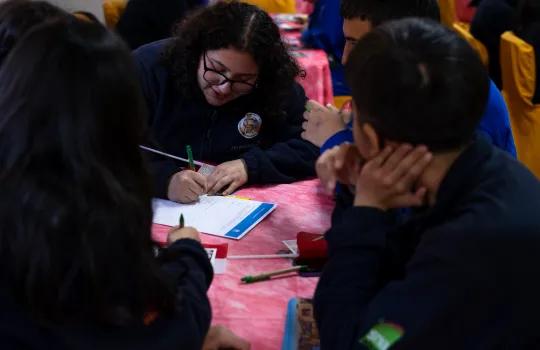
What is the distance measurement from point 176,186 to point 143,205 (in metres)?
0.77

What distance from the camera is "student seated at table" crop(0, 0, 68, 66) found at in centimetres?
146

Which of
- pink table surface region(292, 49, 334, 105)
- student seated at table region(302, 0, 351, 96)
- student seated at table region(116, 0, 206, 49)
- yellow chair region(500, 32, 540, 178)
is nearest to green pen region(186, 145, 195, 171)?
pink table surface region(292, 49, 334, 105)

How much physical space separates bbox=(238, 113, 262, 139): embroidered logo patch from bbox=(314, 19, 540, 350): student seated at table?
0.98m

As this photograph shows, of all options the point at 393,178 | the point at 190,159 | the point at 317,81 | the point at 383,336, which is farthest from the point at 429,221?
the point at 317,81

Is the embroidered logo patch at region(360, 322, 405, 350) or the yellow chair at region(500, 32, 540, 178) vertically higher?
the embroidered logo patch at region(360, 322, 405, 350)

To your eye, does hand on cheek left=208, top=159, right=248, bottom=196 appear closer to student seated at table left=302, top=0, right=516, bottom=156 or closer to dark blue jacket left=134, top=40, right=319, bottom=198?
dark blue jacket left=134, top=40, right=319, bottom=198

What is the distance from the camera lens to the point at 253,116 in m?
2.05

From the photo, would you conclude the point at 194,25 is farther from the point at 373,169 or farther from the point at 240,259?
the point at 373,169

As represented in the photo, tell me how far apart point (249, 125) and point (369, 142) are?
1005 millimetres

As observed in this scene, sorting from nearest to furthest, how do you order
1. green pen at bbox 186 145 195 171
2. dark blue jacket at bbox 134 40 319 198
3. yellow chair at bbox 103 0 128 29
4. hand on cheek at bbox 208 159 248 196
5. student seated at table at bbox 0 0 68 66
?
student seated at table at bbox 0 0 68 66 < hand on cheek at bbox 208 159 248 196 < green pen at bbox 186 145 195 171 < dark blue jacket at bbox 134 40 319 198 < yellow chair at bbox 103 0 128 29

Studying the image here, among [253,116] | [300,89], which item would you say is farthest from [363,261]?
[300,89]

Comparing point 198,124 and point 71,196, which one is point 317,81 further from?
point 71,196

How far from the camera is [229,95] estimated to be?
77.4 inches

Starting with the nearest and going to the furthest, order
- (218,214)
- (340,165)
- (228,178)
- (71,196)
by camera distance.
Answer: (71,196), (340,165), (218,214), (228,178)
